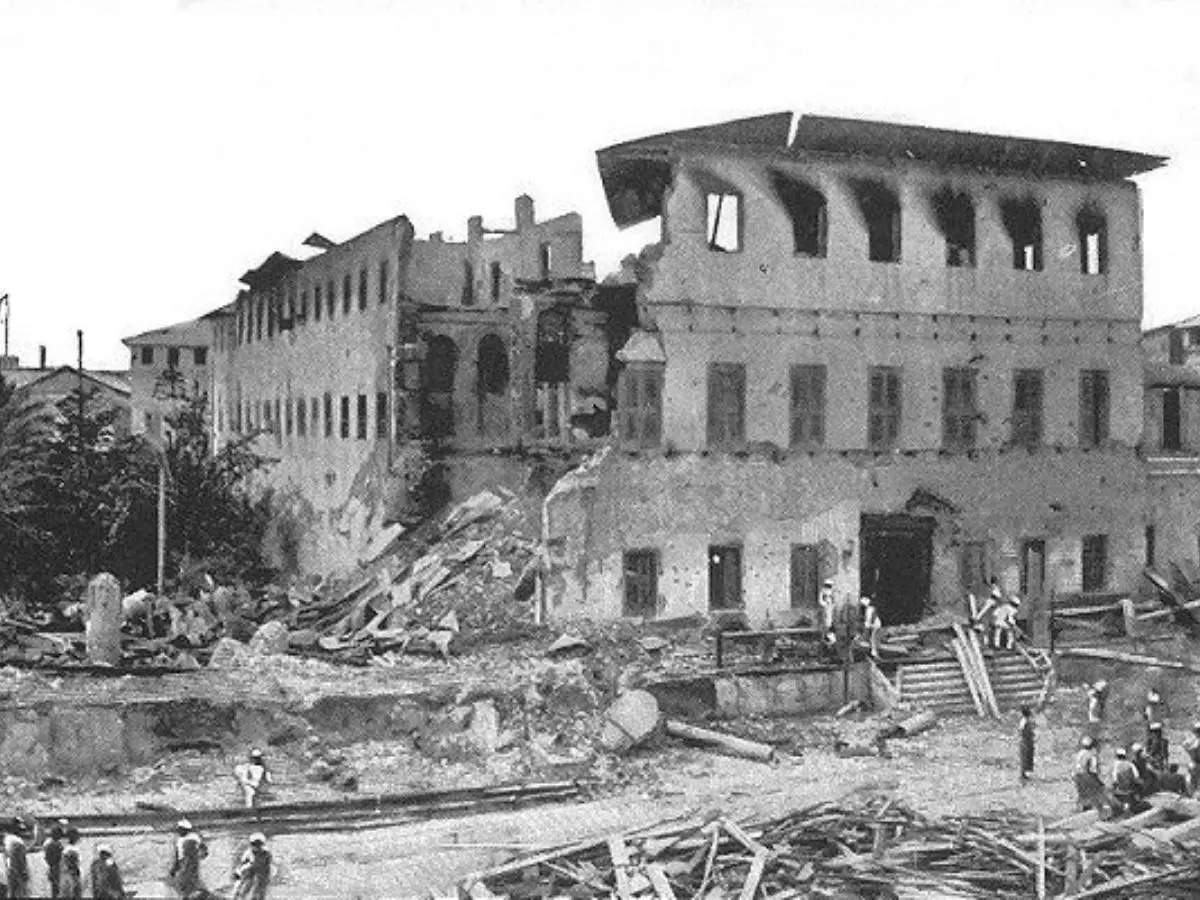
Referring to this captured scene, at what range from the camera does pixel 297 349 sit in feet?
141

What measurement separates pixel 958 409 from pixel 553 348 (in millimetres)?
11931

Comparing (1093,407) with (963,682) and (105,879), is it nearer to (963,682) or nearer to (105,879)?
(963,682)

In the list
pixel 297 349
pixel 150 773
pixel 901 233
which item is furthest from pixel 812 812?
pixel 297 349

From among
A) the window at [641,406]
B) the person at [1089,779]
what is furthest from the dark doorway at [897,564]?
the person at [1089,779]

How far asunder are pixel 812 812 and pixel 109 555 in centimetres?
2392

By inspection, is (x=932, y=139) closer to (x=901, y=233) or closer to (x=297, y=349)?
(x=901, y=233)

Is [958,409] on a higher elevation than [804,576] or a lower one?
higher

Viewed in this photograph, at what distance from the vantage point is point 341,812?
62.3ft

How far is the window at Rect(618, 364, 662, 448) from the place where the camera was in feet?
91.4

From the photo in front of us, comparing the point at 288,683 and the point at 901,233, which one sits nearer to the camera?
the point at 288,683

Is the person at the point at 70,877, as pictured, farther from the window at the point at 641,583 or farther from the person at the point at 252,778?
the window at the point at 641,583

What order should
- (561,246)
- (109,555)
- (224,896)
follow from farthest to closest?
1. (561,246)
2. (109,555)
3. (224,896)

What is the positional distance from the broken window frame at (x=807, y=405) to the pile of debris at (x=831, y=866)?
42.3ft

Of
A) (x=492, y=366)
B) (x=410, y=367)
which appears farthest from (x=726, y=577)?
(x=492, y=366)
